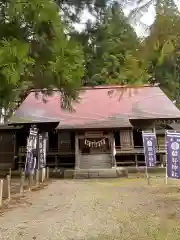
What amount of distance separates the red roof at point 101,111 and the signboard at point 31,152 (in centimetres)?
423

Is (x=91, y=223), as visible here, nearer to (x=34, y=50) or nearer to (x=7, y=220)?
(x=7, y=220)

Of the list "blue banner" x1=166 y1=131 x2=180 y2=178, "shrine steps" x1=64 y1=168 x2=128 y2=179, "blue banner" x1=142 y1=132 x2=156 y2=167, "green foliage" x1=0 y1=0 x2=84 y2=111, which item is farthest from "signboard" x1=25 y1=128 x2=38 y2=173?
"blue banner" x1=166 y1=131 x2=180 y2=178

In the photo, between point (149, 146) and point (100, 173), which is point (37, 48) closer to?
point (149, 146)

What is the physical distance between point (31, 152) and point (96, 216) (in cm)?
596

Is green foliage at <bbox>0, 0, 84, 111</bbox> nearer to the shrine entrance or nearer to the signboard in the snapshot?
the signboard

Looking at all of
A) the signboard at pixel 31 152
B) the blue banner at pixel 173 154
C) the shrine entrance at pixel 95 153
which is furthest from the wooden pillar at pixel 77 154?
the blue banner at pixel 173 154

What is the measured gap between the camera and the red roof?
18031 millimetres

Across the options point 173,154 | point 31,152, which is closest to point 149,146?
point 173,154

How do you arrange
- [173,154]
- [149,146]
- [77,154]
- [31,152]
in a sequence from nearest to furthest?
1. [173,154]
2. [31,152]
3. [149,146]
4. [77,154]

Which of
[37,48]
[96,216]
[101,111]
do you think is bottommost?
[96,216]

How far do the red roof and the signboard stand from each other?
423 centimetres

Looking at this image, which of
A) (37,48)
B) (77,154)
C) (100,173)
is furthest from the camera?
(77,154)

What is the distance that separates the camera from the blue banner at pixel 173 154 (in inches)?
430

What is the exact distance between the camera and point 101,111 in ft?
64.6
